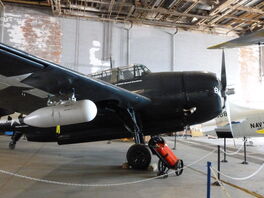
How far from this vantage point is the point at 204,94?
5.01 meters

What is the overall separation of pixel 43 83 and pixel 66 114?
0.76 m

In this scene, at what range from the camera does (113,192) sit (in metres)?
3.63

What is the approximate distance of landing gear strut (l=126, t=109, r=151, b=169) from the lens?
203 inches

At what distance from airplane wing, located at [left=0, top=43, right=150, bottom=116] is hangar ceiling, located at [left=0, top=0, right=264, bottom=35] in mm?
8264

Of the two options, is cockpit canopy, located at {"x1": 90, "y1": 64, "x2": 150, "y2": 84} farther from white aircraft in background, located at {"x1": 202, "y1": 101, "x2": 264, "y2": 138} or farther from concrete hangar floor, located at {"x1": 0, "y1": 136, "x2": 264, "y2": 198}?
white aircraft in background, located at {"x1": 202, "y1": 101, "x2": 264, "y2": 138}

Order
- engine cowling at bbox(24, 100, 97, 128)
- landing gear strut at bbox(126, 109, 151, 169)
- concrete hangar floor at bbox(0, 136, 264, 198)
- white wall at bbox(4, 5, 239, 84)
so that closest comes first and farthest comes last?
concrete hangar floor at bbox(0, 136, 264, 198)
engine cowling at bbox(24, 100, 97, 128)
landing gear strut at bbox(126, 109, 151, 169)
white wall at bbox(4, 5, 239, 84)

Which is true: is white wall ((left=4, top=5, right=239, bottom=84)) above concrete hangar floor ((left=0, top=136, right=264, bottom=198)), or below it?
above

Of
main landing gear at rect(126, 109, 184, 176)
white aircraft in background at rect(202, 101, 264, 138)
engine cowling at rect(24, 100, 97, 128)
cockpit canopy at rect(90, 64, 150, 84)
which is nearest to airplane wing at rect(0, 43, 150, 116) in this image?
engine cowling at rect(24, 100, 97, 128)

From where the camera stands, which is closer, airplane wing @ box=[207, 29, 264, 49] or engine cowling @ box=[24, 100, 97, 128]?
engine cowling @ box=[24, 100, 97, 128]

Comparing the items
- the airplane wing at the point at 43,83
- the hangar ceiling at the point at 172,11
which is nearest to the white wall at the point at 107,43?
the hangar ceiling at the point at 172,11

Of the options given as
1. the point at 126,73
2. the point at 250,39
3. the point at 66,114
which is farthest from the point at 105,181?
A: the point at 250,39

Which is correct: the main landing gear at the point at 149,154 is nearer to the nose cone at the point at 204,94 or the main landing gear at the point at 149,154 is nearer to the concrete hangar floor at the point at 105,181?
the concrete hangar floor at the point at 105,181

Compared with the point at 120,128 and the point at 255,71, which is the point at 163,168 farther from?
the point at 255,71

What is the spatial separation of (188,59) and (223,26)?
10.4 ft
